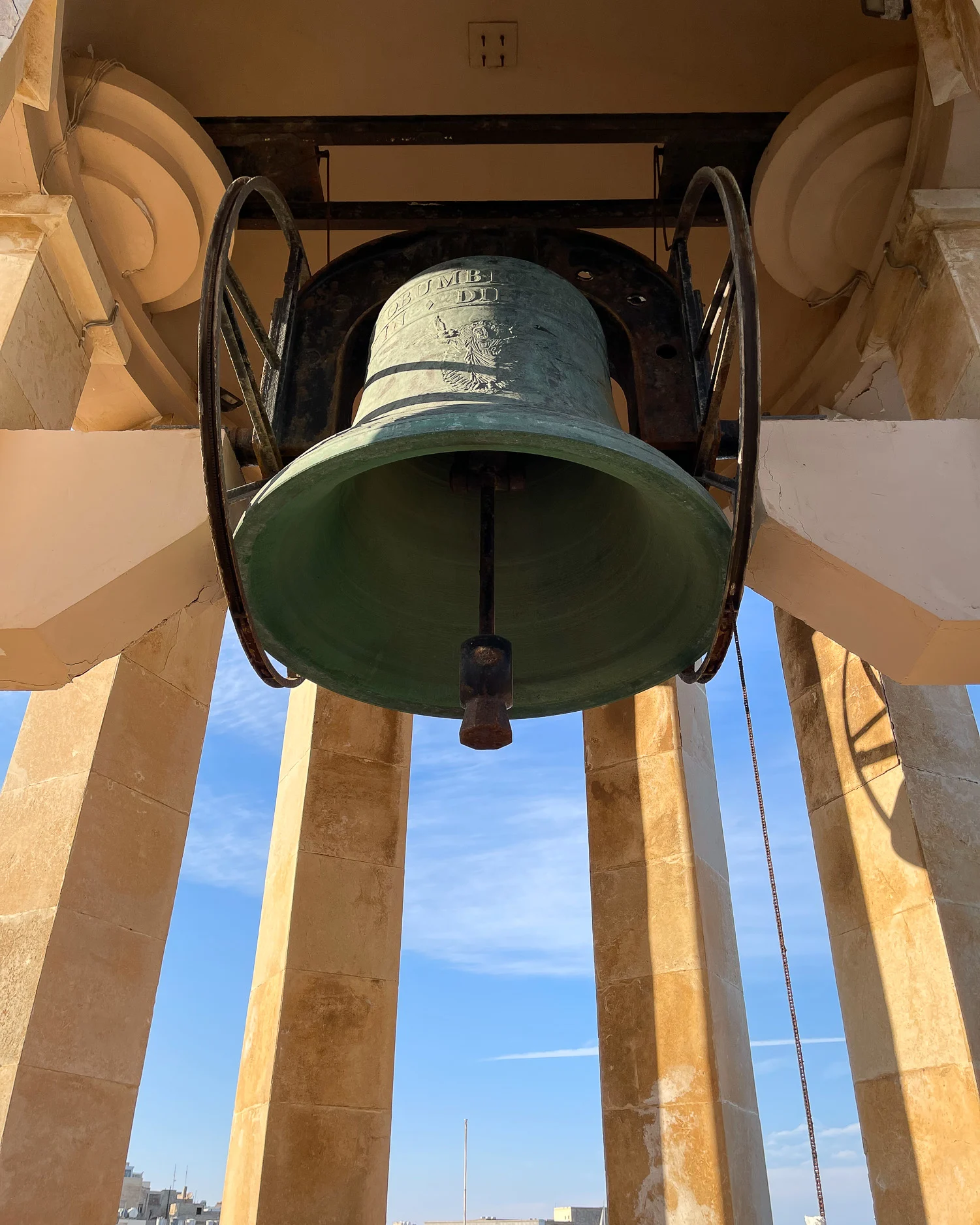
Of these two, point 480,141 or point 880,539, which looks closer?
point 880,539

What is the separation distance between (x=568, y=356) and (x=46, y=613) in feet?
5.80

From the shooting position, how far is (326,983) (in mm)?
5402

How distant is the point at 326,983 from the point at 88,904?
5.00 ft

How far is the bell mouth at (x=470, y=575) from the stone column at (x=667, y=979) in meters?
2.78

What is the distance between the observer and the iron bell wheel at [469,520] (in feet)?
9.06

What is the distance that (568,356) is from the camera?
3307 millimetres

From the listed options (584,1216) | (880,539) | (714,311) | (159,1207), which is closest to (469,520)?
(714,311)

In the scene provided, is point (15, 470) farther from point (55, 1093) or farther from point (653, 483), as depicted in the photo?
point (55, 1093)

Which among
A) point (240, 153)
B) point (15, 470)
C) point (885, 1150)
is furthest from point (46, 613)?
point (885, 1150)

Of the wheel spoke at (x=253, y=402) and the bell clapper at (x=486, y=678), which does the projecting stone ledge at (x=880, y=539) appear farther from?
the wheel spoke at (x=253, y=402)

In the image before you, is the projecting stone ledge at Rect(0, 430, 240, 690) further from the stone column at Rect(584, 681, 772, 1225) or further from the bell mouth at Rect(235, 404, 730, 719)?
the stone column at Rect(584, 681, 772, 1225)

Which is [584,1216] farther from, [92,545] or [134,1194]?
[92,545]

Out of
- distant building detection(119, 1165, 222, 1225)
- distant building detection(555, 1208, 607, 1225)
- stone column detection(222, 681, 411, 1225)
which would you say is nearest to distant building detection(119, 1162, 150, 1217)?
distant building detection(119, 1165, 222, 1225)

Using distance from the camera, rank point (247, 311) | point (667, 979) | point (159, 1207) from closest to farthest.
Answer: point (247, 311)
point (667, 979)
point (159, 1207)
